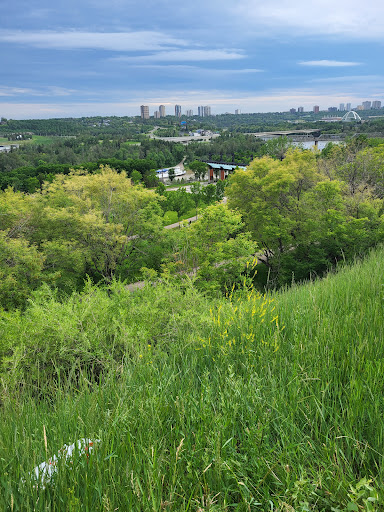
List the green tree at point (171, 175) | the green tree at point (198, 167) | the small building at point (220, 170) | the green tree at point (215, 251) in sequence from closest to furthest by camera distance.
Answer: the green tree at point (215, 251)
the small building at point (220, 170)
the green tree at point (198, 167)
the green tree at point (171, 175)

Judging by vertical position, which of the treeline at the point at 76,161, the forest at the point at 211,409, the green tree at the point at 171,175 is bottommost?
the forest at the point at 211,409

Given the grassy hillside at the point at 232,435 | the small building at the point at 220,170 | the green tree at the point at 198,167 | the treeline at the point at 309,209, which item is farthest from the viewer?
the green tree at the point at 198,167

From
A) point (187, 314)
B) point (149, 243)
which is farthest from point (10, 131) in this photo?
point (187, 314)

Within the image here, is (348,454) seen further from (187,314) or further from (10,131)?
(10,131)

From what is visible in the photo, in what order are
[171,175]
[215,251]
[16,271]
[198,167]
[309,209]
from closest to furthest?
[16,271] → [215,251] → [309,209] → [198,167] → [171,175]

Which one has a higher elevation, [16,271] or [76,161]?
[76,161]

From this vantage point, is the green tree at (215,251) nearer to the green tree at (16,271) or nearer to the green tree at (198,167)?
the green tree at (16,271)

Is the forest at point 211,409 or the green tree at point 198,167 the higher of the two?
the green tree at point 198,167

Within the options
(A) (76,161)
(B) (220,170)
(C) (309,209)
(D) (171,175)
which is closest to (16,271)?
(C) (309,209)

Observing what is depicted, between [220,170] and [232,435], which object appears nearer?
[232,435]

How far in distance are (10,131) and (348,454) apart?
753ft

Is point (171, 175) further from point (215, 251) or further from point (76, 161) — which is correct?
point (215, 251)

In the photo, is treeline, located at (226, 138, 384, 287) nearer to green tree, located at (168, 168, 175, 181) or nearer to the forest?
the forest

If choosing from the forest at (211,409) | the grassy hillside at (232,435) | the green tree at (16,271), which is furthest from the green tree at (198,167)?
the grassy hillside at (232,435)
